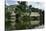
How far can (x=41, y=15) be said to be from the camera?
1077 mm

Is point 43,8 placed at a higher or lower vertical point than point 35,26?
higher

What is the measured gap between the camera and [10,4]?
3.41 ft

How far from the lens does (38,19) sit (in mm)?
1070

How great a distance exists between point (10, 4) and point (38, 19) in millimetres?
398

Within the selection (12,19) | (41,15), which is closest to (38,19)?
(41,15)

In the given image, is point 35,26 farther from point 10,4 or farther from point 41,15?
point 10,4

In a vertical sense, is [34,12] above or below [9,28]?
above

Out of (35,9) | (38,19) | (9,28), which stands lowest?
(9,28)
